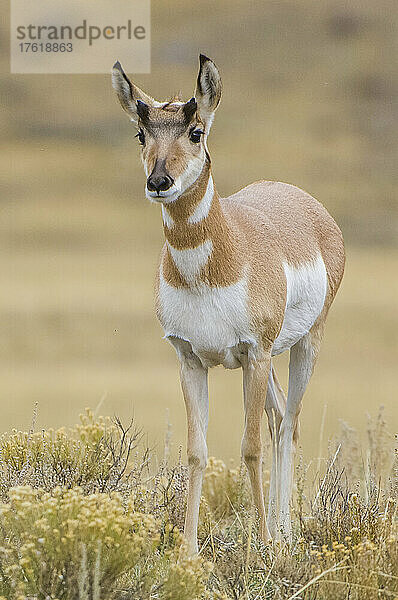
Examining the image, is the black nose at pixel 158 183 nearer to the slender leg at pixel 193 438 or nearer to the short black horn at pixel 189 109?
the short black horn at pixel 189 109

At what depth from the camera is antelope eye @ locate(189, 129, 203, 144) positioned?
561 cm

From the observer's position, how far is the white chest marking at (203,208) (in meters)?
5.84

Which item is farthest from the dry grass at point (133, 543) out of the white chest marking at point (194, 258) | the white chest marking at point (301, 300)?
the white chest marking at point (194, 258)

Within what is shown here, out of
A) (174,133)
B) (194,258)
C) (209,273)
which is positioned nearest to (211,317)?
(209,273)

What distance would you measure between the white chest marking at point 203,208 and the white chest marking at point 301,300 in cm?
90

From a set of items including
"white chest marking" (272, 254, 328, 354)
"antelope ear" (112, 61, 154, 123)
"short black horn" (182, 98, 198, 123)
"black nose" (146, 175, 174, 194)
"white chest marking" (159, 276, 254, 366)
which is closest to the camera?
"black nose" (146, 175, 174, 194)

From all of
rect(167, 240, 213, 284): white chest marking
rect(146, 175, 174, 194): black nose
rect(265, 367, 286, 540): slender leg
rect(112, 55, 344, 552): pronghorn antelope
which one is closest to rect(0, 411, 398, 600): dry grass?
rect(265, 367, 286, 540): slender leg

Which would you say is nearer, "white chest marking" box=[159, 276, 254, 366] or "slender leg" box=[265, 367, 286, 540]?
"white chest marking" box=[159, 276, 254, 366]

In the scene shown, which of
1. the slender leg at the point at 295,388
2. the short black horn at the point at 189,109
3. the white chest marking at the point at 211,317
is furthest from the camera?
the slender leg at the point at 295,388

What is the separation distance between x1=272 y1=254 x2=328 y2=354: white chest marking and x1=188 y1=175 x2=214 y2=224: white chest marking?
90 cm

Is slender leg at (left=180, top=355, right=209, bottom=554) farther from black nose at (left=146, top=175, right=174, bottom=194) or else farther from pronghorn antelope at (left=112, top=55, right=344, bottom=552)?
black nose at (left=146, top=175, right=174, bottom=194)

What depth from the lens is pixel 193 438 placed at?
625 cm

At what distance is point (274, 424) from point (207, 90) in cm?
301

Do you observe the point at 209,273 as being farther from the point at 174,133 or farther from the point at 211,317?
the point at 174,133
